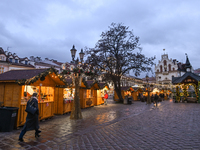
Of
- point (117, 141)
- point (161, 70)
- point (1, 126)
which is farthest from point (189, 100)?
point (161, 70)

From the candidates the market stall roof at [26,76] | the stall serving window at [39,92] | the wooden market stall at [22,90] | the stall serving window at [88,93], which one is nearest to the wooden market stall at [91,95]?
the stall serving window at [88,93]

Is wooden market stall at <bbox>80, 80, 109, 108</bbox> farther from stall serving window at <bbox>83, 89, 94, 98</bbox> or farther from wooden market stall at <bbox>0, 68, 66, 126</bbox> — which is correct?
wooden market stall at <bbox>0, 68, 66, 126</bbox>

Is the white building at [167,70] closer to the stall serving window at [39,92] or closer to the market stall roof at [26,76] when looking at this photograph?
the stall serving window at [39,92]

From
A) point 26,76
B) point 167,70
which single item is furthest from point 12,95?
point 167,70

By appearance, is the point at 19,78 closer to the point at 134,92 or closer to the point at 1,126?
the point at 1,126

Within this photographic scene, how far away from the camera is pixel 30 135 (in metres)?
6.57

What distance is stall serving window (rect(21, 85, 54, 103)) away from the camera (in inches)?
351

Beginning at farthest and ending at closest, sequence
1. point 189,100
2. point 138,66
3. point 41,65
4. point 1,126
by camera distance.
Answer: point 41,65
point 189,100
point 138,66
point 1,126

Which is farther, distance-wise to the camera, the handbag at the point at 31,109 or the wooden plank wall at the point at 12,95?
the wooden plank wall at the point at 12,95

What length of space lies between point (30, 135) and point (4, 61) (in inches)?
1300

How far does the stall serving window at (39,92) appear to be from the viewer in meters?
8.92

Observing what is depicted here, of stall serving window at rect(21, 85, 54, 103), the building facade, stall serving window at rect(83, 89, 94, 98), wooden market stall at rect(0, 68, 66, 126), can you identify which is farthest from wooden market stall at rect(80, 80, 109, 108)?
the building facade

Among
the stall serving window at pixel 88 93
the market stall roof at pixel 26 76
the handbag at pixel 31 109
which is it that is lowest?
the handbag at pixel 31 109

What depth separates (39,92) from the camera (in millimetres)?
10336
